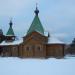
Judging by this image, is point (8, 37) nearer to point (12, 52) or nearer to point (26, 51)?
point (12, 52)

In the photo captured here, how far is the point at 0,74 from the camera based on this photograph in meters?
11.7

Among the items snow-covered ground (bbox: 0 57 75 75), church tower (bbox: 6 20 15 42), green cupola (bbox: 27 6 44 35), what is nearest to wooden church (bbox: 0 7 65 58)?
green cupola (bbox: 27 6 44 35)

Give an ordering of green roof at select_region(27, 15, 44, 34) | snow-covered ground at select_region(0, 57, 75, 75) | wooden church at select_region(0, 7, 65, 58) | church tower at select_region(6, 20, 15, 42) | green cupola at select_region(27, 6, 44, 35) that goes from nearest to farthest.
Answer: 1. snow-covered ground at select_region(0, 57, 75, 75)
2. wooden church at select_region(0, 7, 65, 58)
3. green cupola at select_region(27, 6, 44, 35)
4. green roof at select_region(27, 15, 44, 34)
5. church tower at select_region(6, 20, 15, 42)

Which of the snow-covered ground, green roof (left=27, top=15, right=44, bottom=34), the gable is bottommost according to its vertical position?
the snow-covered ground

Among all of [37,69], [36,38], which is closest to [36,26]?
[36,38]

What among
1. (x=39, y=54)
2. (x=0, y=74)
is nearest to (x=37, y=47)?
(x=39, y=54)

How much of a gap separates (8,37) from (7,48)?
15.7ft

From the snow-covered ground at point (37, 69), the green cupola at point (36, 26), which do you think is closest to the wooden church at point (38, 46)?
the green cupola at point (36, 26)

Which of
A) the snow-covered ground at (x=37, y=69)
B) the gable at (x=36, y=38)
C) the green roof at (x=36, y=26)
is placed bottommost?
the snow-covered ground at (x=37, y=69)

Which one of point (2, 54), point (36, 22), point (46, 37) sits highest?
point (36, 22)

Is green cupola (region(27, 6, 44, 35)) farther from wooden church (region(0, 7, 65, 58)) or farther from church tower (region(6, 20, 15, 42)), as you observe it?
church tower (region(6, 20, 15, 42))

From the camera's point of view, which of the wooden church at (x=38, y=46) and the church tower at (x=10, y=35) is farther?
the church tower at (x=10, y=35)

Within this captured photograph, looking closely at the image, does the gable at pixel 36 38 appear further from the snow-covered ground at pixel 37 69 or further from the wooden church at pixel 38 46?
the snow-covered ground at pixel 37 69

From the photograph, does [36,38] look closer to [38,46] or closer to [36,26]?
[38,46]
